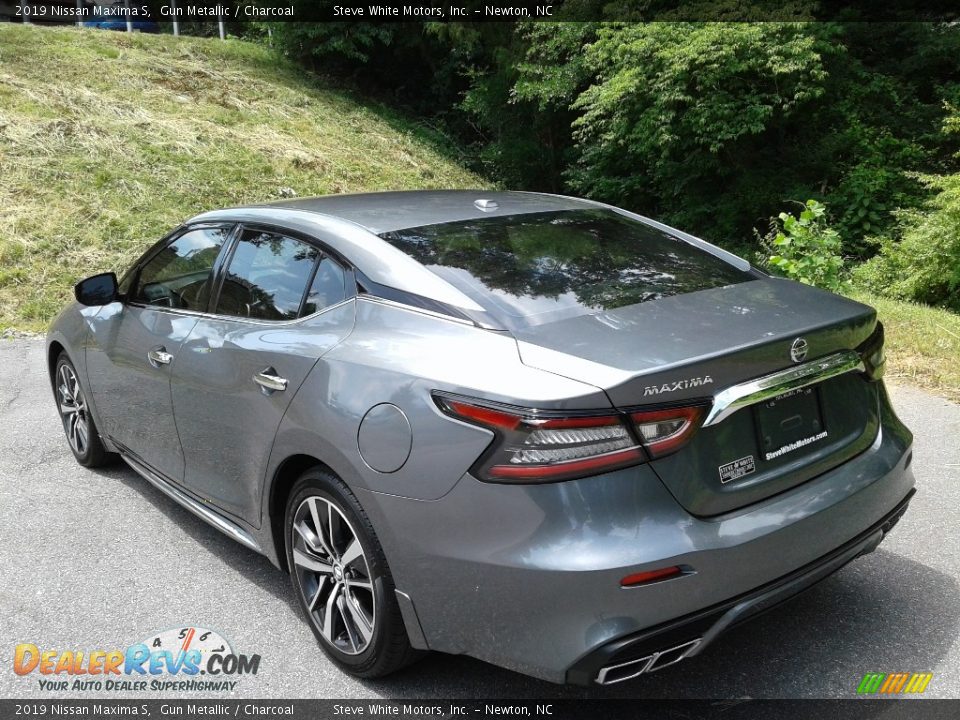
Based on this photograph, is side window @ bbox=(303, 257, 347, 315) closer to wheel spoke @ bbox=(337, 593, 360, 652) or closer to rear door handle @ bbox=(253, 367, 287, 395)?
rear door handle @ bbox=(253, 367, 287, 395)

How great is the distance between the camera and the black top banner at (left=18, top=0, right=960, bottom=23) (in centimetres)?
1373

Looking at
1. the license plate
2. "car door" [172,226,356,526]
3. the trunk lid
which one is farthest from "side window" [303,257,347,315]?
the license plate

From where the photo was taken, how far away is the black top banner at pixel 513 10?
1373 cm

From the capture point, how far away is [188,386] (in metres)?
3.59

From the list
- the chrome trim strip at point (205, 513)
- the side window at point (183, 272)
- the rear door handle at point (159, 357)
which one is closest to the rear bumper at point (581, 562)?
the chrome trim strip at point (205, 513)

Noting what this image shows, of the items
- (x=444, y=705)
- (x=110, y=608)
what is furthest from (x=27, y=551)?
(x=444, y=705)

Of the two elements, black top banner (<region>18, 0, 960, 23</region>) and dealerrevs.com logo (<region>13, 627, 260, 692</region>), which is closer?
dealerrevs.com logo (<region>13, 627, 260, 692</region>)

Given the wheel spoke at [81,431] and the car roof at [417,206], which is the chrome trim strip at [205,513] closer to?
the wheel spoke at [81,431]

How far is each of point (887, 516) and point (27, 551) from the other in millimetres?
3746

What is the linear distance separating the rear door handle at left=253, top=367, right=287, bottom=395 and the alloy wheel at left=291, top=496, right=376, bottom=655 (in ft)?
1.36

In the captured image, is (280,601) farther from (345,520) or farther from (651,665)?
(651,665)

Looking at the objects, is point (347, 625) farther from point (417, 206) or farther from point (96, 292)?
point (96, 292)

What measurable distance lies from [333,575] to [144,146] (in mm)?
13815

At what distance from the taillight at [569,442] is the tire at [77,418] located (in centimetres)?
331
